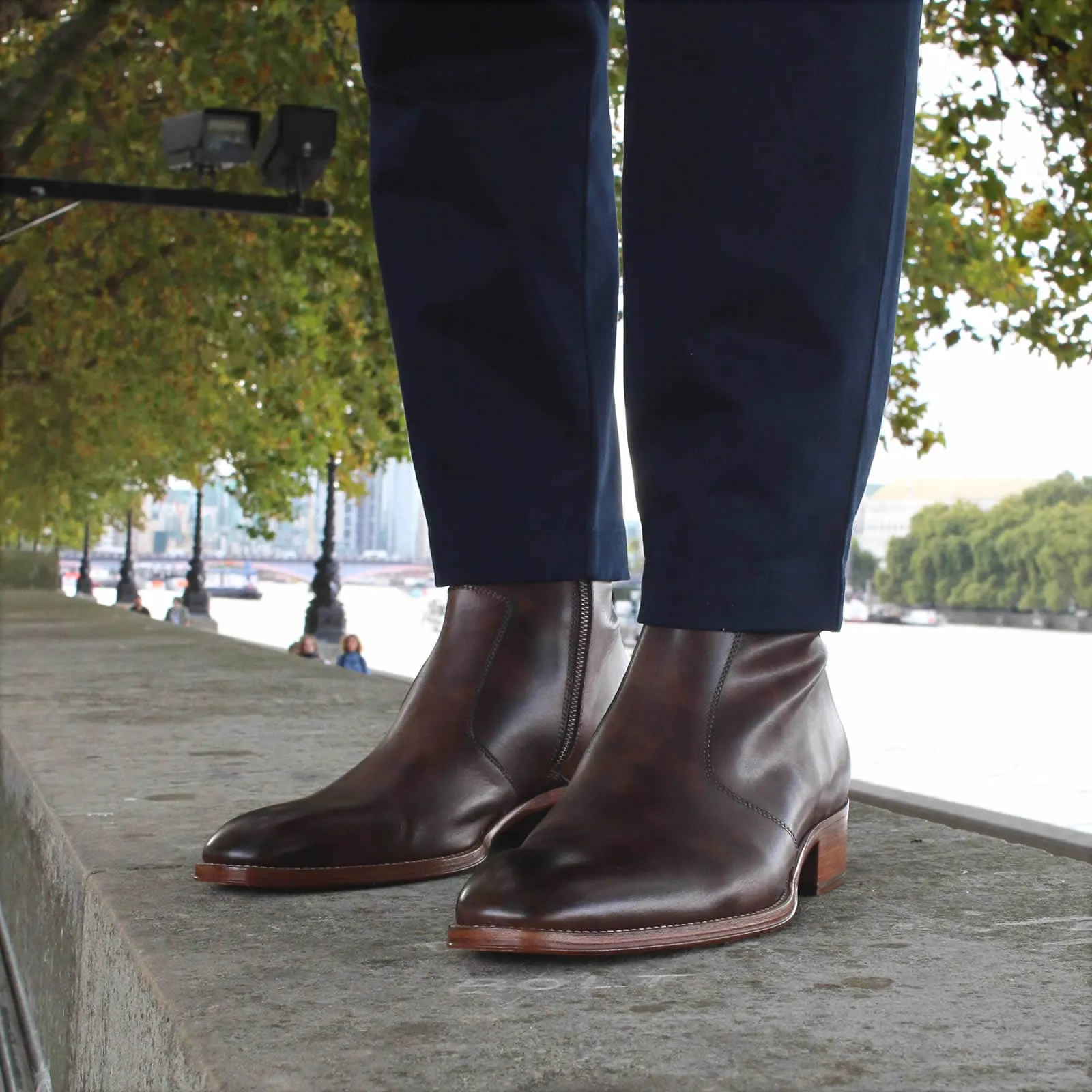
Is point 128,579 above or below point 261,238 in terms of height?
below

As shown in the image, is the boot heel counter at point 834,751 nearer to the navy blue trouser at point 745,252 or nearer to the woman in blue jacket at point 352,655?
the navy blue trouser at point 745,252

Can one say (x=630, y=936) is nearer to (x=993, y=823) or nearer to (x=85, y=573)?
(x=993, y=823)

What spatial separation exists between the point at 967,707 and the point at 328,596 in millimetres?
13561

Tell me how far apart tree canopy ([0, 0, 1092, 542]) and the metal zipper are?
402 centimetres

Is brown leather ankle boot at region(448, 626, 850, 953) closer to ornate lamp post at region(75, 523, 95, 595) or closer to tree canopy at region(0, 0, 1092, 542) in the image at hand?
tree canopy at region(0, 0, 1092, 542)

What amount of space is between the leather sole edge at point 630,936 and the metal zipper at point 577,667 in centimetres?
29

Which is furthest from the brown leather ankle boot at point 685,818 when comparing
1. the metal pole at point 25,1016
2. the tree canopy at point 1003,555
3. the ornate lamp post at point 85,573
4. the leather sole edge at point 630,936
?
the ornate lamp post at point 85,573

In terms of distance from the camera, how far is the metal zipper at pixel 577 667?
1.33m

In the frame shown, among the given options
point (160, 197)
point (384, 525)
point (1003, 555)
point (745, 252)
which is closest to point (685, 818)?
point (745, 252)

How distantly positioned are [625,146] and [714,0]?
12cm

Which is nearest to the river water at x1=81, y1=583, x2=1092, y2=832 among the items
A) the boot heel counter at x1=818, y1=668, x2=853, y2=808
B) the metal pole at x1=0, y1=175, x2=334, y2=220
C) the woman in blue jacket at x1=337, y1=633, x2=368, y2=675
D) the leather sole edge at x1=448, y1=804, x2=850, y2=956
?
the woman in blue jacket at x1=337, y1=633, x2=368, y2=675

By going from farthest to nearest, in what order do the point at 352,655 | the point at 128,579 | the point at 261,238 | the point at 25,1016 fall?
1. the point at 128,579
2. the point at 352,655
3. the point at 261,238
4. the point at 25,1016

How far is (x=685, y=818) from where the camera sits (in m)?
1.01

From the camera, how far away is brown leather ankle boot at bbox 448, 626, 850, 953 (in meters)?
0.93
